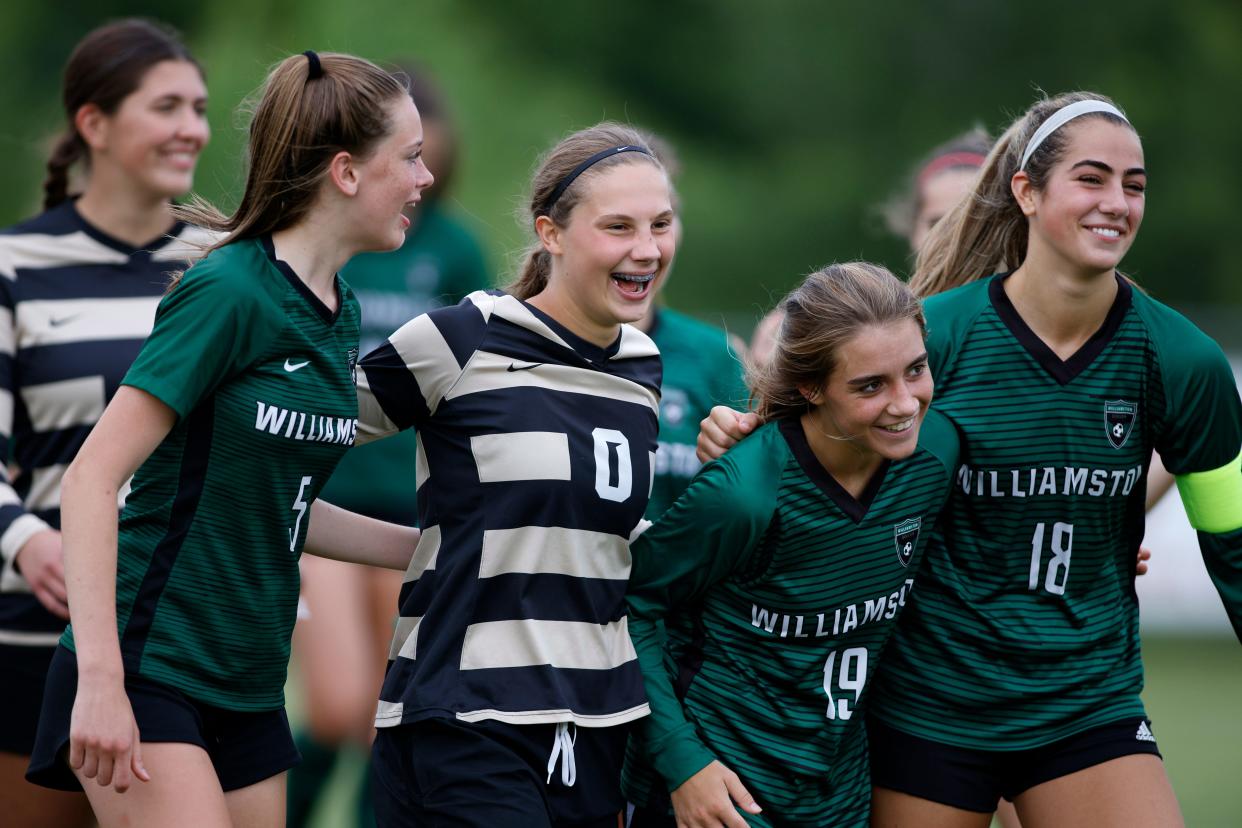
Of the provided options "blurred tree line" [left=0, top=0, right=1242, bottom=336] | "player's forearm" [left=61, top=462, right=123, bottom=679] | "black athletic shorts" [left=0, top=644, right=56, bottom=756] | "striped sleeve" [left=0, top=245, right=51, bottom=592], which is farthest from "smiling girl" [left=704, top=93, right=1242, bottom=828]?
"blurred tree line" [left=0, top=0, right=1242, bottom=336]

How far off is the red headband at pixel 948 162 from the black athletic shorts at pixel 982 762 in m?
1.96

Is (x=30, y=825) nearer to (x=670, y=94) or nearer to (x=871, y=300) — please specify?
(x=871, y=300)

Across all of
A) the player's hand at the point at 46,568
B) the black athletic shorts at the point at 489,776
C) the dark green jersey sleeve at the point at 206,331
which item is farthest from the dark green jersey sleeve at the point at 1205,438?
the player's hand at the point at 46,568

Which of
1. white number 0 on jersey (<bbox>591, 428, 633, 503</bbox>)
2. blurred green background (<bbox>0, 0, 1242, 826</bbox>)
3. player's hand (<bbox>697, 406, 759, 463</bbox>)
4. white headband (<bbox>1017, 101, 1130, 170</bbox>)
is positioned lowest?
white number 0 on jersey (<bbox>591, 428, 633, 503</bbox>)

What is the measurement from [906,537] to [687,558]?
1.54 feet

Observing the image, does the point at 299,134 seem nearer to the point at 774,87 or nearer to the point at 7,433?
the point at 7,433

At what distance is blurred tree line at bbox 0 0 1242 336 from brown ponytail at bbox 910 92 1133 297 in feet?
39.7

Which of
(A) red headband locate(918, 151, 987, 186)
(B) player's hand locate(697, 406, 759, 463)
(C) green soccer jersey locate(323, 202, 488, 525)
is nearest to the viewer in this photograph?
(B) player's hand locate(697, 406, 759, 463)

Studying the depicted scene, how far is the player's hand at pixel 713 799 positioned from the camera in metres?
3.25

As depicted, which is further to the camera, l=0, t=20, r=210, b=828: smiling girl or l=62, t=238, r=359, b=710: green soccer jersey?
l=0, t=20, r=210, b=828: smiling girl

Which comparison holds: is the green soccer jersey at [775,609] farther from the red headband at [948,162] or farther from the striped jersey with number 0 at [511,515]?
the red headband at [948,162]

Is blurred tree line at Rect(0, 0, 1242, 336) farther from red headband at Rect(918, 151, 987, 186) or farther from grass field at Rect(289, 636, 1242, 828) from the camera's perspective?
red headband at Rect(918, 151, 987, 186)

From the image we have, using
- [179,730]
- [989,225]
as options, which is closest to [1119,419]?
[989,225]

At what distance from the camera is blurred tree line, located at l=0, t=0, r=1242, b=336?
54.4ft
